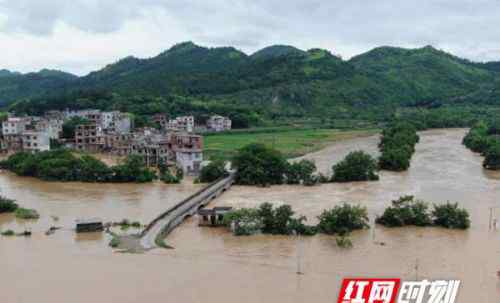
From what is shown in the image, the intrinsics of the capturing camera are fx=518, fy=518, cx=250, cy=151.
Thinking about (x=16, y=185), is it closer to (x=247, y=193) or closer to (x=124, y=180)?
(x=124, y=180)

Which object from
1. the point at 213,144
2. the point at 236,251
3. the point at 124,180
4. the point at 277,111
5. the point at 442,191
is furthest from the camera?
the point at 277,111

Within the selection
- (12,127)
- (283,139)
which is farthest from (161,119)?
(12,127)

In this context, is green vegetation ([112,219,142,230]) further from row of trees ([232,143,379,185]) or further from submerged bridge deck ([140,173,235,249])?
row of trees ([232,143,379,185])

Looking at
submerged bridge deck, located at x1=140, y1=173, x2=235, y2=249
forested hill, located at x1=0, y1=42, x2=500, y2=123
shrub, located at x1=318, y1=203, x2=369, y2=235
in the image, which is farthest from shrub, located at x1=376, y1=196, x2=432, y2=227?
forested hill, located at x1=0, y1=42, x2=500, y2=123

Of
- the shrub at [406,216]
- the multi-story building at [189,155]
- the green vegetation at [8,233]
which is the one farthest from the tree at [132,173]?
the shrub at [406,216]

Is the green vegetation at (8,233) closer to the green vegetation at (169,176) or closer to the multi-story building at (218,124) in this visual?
the green vegetation at (169,176)

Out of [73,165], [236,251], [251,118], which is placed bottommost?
[236,251]

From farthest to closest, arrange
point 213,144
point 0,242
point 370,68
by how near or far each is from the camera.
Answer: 1. point 370,68
2. point 213,144
3. point 0,242

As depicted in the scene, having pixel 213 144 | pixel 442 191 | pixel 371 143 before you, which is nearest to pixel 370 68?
pixel 371 143
